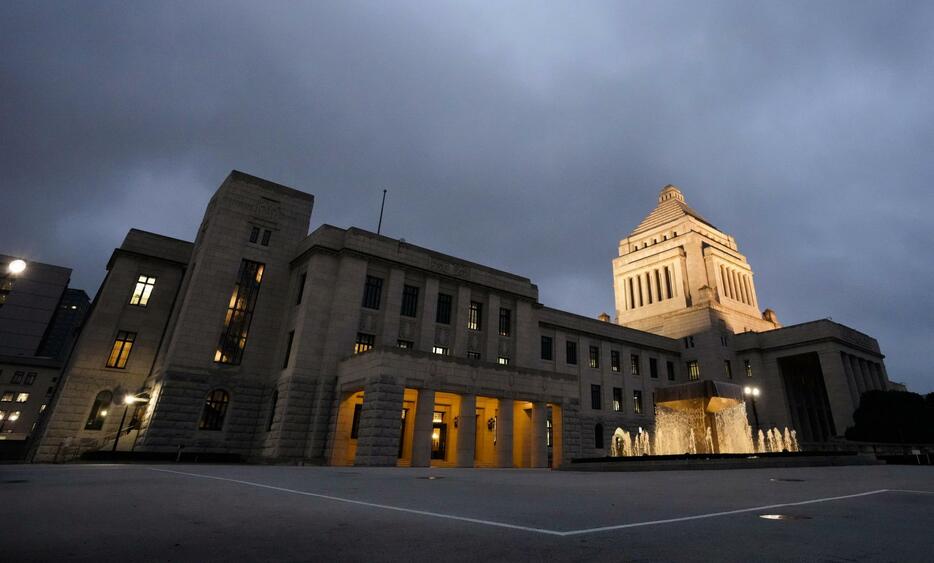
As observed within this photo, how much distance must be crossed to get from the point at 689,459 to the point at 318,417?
21626 millimetres

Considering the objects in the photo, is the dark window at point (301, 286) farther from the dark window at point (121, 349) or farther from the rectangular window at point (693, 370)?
the rectangular window at point (693, 370)

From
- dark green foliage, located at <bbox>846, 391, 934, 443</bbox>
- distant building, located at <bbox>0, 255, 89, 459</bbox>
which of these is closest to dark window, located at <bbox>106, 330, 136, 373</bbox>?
distant building, located at <bbox>0, 255, 89, 459</bbox>

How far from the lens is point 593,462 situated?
24031 mm

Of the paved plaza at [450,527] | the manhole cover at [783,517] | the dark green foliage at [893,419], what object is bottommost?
the paved plaza at [450,527]

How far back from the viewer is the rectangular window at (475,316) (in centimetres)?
3851

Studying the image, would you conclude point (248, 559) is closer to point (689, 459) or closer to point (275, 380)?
point (689, 459)

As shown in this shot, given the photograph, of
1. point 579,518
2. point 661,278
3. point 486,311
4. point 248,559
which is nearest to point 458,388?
point 486,311

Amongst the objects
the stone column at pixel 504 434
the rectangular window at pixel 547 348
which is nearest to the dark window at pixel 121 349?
the stone column at pixel 504 434

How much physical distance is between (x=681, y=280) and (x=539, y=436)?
47.4m

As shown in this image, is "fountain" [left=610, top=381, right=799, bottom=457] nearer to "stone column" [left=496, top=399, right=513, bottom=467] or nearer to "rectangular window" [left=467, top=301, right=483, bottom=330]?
"stone column" [left=496, top=399, right=513, bottom=467]

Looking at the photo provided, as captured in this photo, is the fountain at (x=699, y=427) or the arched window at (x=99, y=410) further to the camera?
the arched window at (x=99, y=410)

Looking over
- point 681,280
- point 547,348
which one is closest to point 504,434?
point 547,348

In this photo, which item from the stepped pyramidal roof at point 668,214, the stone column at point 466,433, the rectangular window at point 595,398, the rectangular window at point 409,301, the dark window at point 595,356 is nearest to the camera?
the stone column at point 466,433

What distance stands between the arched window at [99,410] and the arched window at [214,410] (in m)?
8.21
